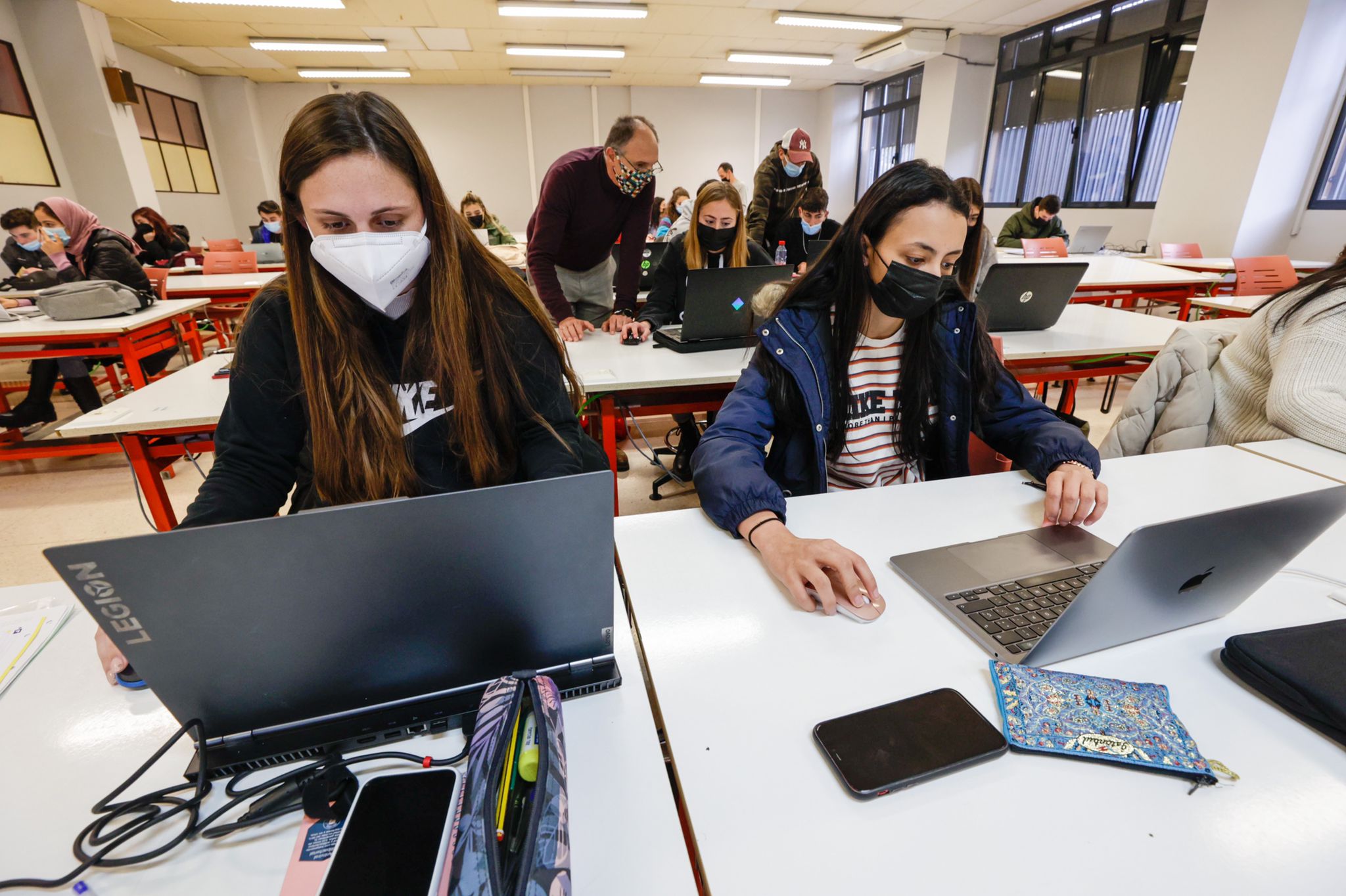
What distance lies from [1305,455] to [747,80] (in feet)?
30.9

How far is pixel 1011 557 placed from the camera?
87 centimetres

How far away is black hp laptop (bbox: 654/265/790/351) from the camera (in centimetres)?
190

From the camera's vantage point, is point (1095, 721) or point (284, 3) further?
point (284, 3)

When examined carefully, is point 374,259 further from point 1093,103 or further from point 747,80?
point 747,80

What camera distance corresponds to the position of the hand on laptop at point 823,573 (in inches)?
29.4

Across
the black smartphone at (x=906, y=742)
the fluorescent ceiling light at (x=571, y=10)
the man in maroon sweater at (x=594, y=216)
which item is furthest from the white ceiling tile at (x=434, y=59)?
the black smartphone at (x=906, y=742)

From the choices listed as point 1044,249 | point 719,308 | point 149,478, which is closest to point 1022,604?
point 719,308

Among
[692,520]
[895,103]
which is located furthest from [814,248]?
[895,103]

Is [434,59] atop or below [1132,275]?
atop

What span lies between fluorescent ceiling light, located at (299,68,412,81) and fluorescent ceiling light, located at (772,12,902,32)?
5189mm

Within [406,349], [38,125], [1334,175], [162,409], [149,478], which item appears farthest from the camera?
[38,125]

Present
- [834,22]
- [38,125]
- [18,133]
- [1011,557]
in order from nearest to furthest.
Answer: [1011,557]
[18,133]
[38,125]
[834,22]

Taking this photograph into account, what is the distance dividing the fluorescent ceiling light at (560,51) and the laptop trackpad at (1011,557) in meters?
8.06

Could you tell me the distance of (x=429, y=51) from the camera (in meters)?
7.16
